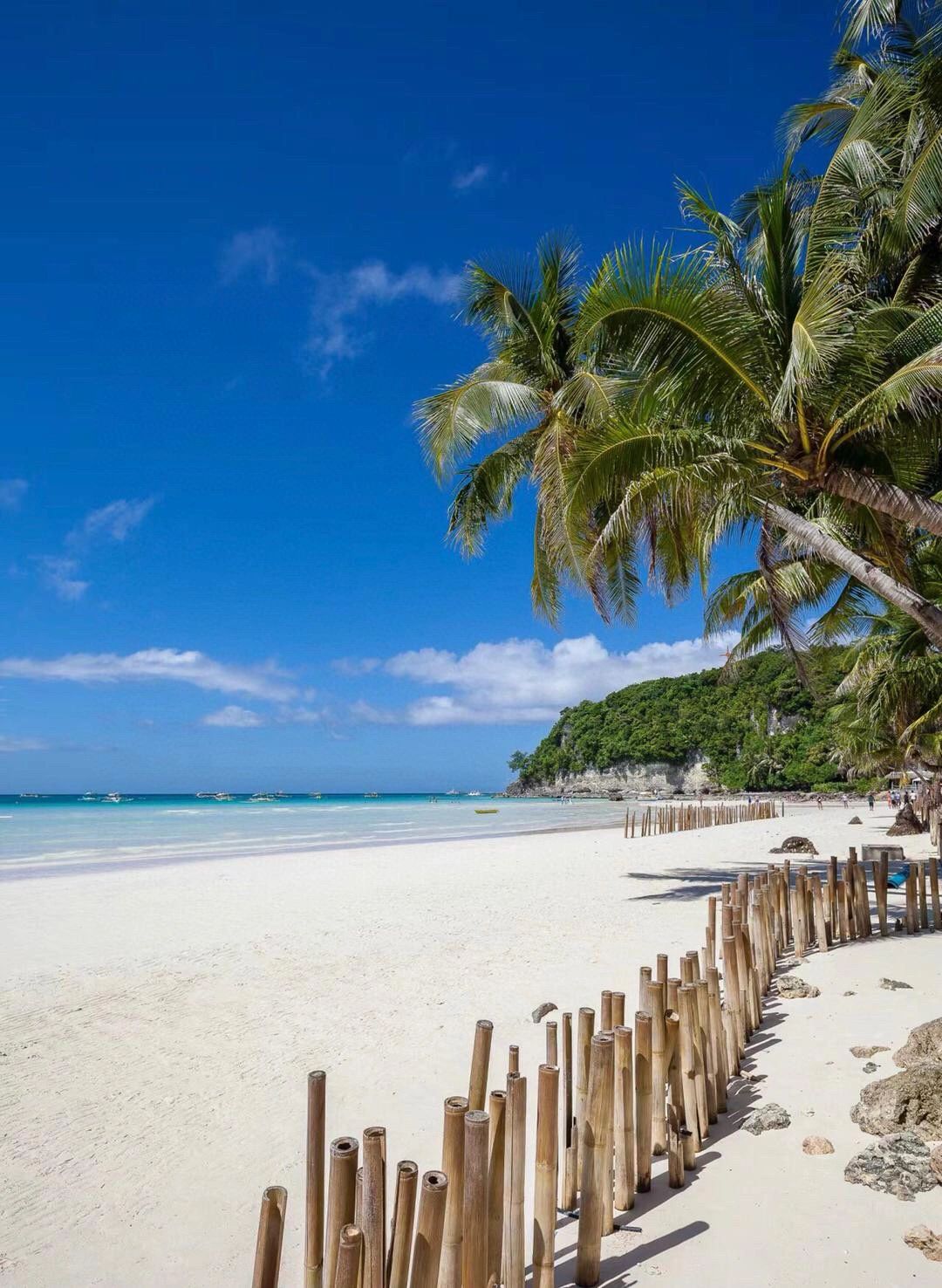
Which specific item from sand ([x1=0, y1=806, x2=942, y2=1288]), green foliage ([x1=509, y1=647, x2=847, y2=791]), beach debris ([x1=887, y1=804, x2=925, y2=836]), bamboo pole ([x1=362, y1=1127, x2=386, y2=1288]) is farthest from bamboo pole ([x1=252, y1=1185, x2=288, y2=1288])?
green foliage ([x1=509, y1=647, x2=847, y2=791])

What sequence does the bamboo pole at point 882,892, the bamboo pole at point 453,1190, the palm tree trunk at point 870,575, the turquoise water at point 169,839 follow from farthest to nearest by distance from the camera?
1. the turquoise water at point 169,839
2. the bamboo pole at point 882,892
3. the palm tree trunk at point 870,575
4. the bamboo pole at point 453,1190

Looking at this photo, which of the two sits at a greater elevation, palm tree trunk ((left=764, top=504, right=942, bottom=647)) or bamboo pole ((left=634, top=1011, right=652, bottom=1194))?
palm tree trunk ((left=764, top=504, right=942, bottom=647))

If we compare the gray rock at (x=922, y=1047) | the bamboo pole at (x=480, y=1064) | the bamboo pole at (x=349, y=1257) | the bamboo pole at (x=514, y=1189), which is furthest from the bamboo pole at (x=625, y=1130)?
the gray rock at (x=922, y=1047)

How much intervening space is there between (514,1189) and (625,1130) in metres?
0.80

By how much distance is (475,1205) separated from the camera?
2207mm

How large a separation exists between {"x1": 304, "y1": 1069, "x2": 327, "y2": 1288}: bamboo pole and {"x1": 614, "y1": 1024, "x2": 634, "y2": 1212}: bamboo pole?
118cm

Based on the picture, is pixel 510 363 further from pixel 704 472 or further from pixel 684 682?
pixel 684 682

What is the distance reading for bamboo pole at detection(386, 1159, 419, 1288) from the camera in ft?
7.01

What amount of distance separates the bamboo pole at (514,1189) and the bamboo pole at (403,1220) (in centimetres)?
36

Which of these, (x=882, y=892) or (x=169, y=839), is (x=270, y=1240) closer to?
(x=882, y=892)

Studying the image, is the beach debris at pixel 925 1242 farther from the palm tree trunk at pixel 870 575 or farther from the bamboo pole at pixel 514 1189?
the palm tree trunk at pixel 870 575

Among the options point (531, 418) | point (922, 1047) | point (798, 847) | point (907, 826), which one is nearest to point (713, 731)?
point (907, 826)

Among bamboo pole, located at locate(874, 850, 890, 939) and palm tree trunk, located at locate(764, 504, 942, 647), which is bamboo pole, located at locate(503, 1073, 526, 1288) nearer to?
palm tree trunk, located at locate(764, 504, 942, 647)

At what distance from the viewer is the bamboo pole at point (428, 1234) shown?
79.4 inches
